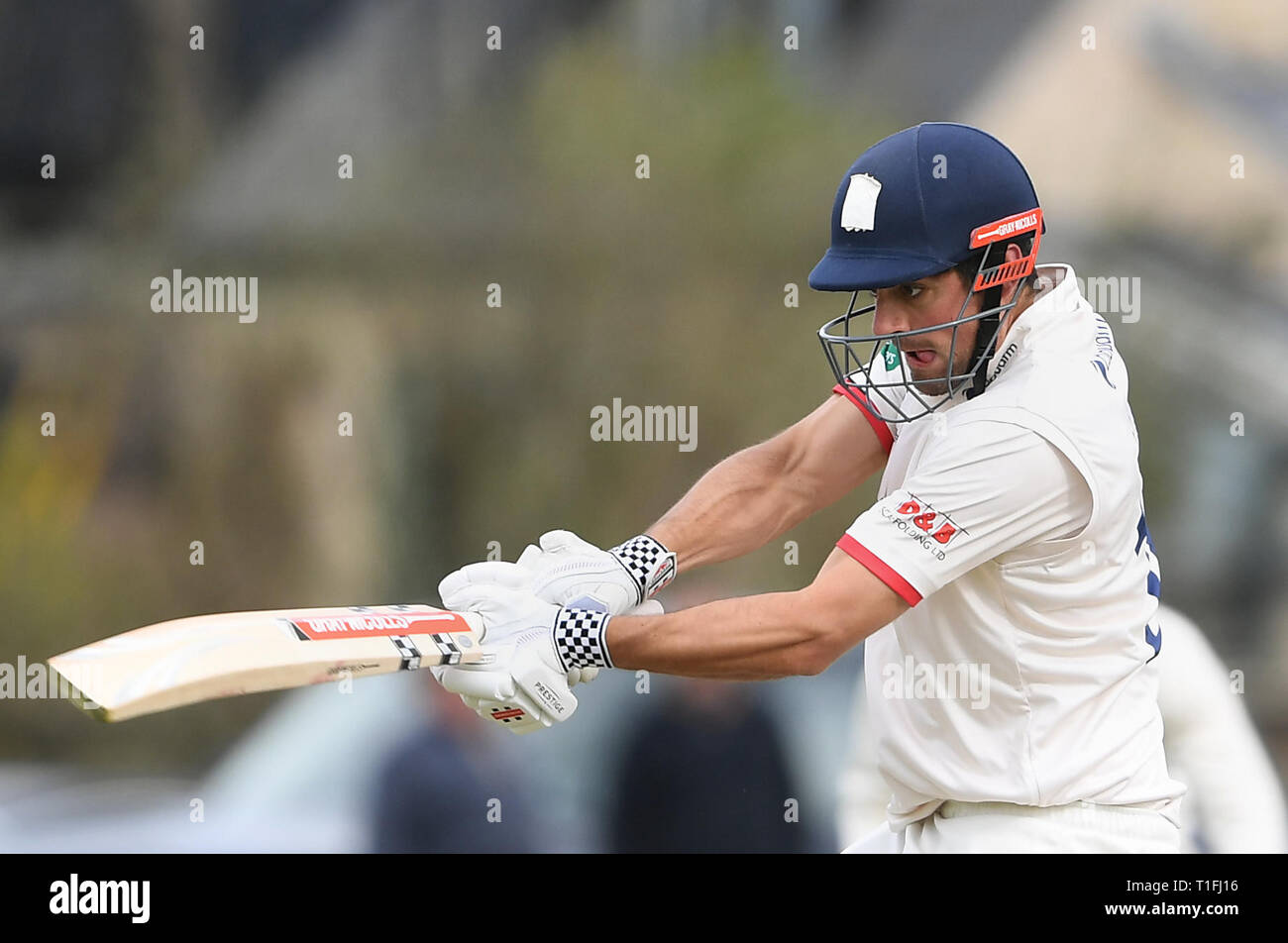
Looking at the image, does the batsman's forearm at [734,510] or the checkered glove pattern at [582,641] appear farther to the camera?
the batsman's forearm at [734,510]

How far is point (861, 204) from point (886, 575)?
70 centimetres

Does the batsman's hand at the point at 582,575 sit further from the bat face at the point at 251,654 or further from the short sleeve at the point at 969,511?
the short sleeve at the point at 969,511

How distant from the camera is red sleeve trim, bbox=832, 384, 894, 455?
10.4 feet

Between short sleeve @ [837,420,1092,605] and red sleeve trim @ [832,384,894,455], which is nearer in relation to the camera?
short sleeve @ [837,420,1092,605]

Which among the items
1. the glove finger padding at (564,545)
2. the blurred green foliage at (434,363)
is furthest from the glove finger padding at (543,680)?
the blurred green foliage at (434,363)

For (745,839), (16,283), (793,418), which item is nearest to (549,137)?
(793,418)

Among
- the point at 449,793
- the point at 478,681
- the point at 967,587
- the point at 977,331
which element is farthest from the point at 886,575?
the point at 449,793

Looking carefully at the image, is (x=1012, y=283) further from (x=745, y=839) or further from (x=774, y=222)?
(x=774, y=222)

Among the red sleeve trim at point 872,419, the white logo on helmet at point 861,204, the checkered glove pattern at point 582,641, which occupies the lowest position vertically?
the checkered glove pattern at point 582,641

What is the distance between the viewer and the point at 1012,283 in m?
2.81

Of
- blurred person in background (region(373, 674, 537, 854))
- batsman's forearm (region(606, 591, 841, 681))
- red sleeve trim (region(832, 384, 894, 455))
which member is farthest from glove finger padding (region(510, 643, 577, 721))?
blurred person in background (region(373, 674, 537, 854))

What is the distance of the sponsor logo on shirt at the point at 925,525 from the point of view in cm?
260

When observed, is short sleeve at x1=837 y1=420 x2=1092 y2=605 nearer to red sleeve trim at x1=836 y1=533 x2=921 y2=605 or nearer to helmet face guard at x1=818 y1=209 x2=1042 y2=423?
red sleeve trim at x1=836 y1=533 x2=921 y2=605

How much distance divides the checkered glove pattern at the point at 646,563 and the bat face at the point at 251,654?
14.7 inches
